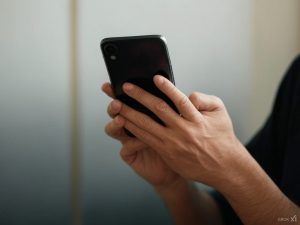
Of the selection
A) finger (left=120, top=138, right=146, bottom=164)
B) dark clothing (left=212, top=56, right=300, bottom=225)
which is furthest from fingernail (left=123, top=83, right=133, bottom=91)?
dark clothing (left=212, top=56, right=300, bottom=225)

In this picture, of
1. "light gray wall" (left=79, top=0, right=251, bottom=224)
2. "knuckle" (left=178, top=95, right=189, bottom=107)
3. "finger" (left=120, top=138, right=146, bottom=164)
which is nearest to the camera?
"knuckle" (left=178, top=95, right=189, bottom=107)

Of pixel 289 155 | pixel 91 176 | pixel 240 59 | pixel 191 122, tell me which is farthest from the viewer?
pixel 240 59

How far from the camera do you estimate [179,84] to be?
0.72 meters

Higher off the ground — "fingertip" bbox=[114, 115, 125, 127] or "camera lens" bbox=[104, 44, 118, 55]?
"camera lens" bbox=[104, 44, 118, 55]

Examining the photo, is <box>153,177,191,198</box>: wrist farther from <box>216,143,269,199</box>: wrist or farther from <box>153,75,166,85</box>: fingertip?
<box>153,75,166,85</box>: fingertip

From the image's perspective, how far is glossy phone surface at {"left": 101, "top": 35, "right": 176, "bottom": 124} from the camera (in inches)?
16.8

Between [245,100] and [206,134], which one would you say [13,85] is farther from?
[245,100]

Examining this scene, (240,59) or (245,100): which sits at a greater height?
(240,59)

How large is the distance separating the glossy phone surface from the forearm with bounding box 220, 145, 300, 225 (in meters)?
0.15

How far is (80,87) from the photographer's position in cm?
64

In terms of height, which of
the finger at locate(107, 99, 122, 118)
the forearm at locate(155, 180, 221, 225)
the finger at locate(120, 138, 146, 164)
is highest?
the finger at locate(107, 99, 122, 118)

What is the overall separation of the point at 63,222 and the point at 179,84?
1.32 ft

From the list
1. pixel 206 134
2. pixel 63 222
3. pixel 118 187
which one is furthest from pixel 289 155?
pixel 63 222

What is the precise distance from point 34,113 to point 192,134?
35cm
